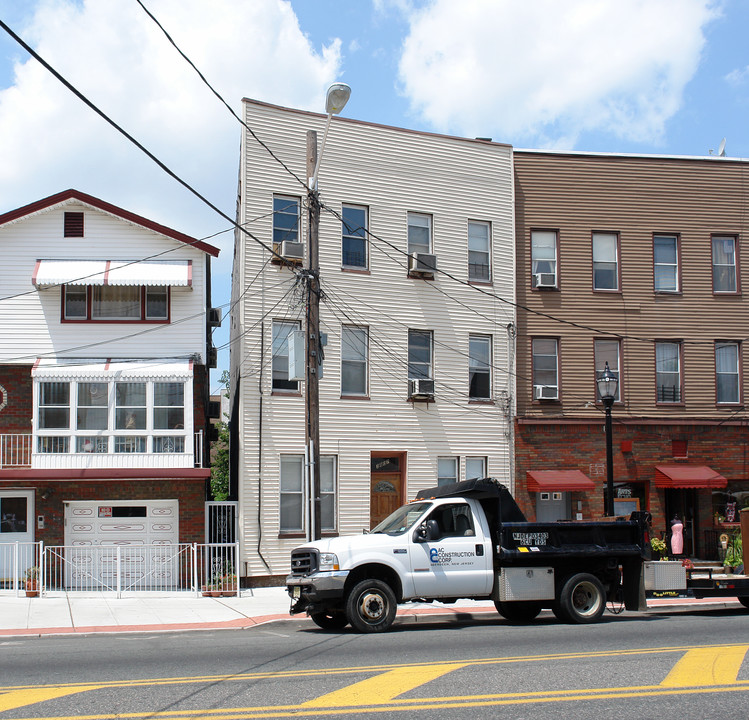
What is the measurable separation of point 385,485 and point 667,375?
347 inches

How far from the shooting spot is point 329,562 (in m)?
13.2

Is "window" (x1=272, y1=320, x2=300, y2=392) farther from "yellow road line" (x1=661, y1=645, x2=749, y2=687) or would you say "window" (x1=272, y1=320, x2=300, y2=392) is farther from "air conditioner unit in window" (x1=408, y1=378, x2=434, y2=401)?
"yellow road line" (x1=661, y1=645, x2=749, y2=687)

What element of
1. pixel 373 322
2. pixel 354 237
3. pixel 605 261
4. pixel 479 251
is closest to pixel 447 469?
pixel 373 322

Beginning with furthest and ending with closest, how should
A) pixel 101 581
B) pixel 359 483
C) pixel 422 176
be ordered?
pixel 422 176 < pixel 359 483 < pixel 101 581

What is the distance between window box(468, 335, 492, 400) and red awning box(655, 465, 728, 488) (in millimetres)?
5192

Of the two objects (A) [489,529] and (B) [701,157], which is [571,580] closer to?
(A) [489,529]

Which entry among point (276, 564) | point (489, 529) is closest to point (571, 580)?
point (489, 529)

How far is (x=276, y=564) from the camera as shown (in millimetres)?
22234

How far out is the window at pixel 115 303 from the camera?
73.7 ft

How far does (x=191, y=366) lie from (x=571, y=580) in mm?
11420

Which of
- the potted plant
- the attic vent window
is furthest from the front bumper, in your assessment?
the attic vent window

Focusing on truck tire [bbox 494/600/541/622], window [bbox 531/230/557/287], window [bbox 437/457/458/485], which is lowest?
truck tire [bbox 494/600/541/622]

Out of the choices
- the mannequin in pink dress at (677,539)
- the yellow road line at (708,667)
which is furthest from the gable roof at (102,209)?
the yellow road line at (708,667)

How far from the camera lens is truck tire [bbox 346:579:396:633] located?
42.8 feet
